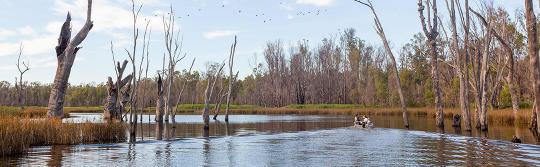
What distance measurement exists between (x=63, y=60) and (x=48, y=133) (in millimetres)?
6884

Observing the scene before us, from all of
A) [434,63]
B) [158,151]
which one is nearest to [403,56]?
[434,63]

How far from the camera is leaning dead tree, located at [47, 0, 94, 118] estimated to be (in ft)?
88.4

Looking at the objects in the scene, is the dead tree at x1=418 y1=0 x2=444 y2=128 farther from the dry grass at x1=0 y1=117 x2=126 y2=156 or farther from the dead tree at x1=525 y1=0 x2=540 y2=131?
the dry grass at x1=0 y1=117 x2=126 y2=156

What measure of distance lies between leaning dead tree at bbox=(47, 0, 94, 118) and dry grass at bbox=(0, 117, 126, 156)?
171 inches

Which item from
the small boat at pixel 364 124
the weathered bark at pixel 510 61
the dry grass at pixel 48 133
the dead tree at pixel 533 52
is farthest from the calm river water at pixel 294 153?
the small boat at pixel 364 124

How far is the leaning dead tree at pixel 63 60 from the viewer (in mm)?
26938

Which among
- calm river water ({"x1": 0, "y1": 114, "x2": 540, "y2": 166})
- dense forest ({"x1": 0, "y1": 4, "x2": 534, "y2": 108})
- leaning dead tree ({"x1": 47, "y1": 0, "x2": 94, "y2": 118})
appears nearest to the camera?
calm river water ({"x1": 0, "y1": 114, "x2": 540, "y2": 166})

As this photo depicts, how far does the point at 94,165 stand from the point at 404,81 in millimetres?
72379

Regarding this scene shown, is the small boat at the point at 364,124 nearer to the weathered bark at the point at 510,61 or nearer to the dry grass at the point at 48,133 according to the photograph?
the weathered bark at the point at 510,61

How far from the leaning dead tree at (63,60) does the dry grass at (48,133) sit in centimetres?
434

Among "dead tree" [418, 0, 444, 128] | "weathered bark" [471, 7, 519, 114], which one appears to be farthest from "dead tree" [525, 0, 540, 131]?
"dead tree" [418, 0, 444, 128]

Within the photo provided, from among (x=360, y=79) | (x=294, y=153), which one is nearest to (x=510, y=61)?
(x=294, y=153)

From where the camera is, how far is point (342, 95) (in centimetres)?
10262

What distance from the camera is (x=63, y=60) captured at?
27250 millimetres
